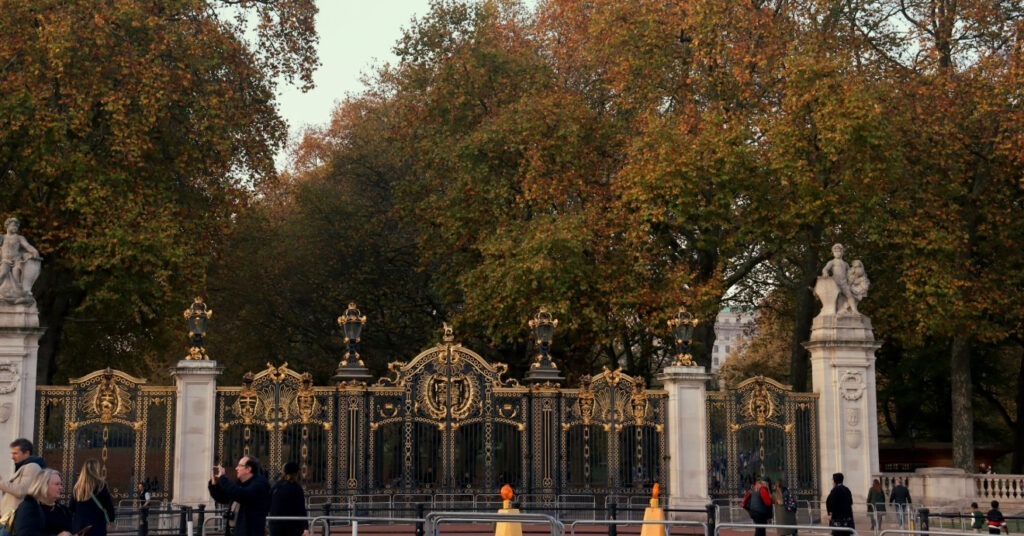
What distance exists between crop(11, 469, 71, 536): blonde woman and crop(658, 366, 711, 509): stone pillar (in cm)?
1608

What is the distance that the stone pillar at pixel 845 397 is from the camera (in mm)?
25344

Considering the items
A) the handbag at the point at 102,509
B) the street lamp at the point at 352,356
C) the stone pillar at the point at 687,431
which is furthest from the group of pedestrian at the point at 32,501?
the stone pillar at the point at 687,431

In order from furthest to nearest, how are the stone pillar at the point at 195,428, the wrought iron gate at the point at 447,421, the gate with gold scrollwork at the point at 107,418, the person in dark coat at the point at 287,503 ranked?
the wrought iron gate at the point at 447,421 → the stone pillar at the point at 195,428 → the gate with gold scrollwork at the point at 107,418 → the person in dark coat at the point at 287,503

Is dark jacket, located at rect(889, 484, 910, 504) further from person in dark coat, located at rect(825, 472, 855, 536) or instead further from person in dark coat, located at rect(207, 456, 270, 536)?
person in dark coat, located at rect(207, 456, 270, 536)

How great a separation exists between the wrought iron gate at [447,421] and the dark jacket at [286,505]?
10386mm

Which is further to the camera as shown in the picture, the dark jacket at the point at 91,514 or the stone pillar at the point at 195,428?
the stone pillar at the point at 195,428

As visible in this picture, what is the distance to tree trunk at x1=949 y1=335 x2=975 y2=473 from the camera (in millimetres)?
32594

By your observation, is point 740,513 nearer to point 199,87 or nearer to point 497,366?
point 497,366

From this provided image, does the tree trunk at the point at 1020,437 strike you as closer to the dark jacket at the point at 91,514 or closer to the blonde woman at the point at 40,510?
the dark jacket at the point at 91,514

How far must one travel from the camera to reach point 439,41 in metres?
37.4

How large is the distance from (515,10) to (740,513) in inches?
870

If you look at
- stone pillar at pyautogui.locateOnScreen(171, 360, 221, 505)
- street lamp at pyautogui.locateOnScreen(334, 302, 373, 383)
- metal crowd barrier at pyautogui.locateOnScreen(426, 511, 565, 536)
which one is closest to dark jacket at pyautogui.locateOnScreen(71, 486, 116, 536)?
metal crowd barrier at pyautogui.locateOnScreen(426, 511, 565, 536)

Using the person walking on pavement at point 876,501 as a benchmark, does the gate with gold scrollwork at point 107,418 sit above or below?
above

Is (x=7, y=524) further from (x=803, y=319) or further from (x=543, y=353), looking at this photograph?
(x=803, y=319)
